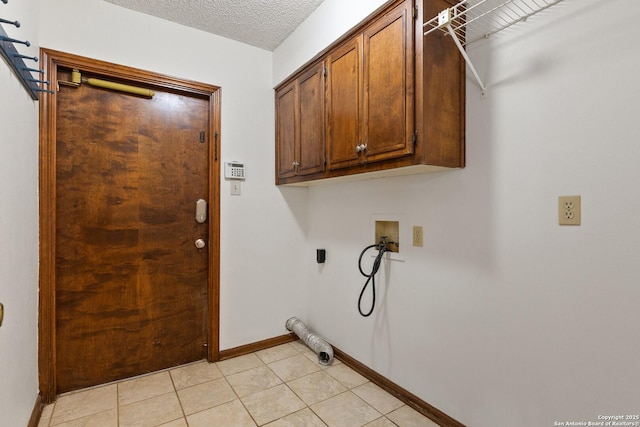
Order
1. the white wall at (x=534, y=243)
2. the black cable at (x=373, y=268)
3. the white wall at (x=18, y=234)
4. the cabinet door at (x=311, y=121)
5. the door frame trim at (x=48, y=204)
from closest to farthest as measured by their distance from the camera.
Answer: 1. the white wall at (x=534, y=243)
2. the white wall at (x=18, y=234)
3. the door frame trim at (x=48, y=204)
4. the black cable at (x=373, y=268)
5. the cabinet door at (x=311, y=121)

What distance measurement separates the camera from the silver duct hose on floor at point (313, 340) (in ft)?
7.68

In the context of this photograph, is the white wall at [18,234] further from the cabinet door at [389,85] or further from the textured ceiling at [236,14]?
the cabinet door at [389,85]

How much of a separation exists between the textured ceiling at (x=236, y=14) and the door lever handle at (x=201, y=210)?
130 cm

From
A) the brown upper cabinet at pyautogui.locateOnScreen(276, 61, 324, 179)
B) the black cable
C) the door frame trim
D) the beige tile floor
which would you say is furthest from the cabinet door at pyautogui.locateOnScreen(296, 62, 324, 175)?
the beige tile floor

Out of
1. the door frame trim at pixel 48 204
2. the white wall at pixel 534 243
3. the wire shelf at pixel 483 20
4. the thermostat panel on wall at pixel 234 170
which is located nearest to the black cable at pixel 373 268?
the white wall at pixel 534 243

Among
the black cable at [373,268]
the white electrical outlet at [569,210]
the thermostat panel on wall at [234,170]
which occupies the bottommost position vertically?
the black cable at [373,268]

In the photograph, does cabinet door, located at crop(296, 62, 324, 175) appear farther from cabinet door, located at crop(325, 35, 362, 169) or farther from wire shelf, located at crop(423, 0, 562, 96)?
wire shelf, located at crop(423, 0, 562, 96)

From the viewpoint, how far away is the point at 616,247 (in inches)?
43.1

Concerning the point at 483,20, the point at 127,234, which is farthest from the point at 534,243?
the point at 127,234

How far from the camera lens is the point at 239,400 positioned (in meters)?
1.91

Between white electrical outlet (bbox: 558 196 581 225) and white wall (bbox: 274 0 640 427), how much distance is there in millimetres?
21

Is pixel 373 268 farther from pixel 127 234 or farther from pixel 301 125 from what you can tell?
pixel 127 234

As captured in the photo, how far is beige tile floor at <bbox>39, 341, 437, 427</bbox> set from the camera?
1720mm

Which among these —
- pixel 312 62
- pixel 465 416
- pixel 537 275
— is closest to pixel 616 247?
pixel 537 275
